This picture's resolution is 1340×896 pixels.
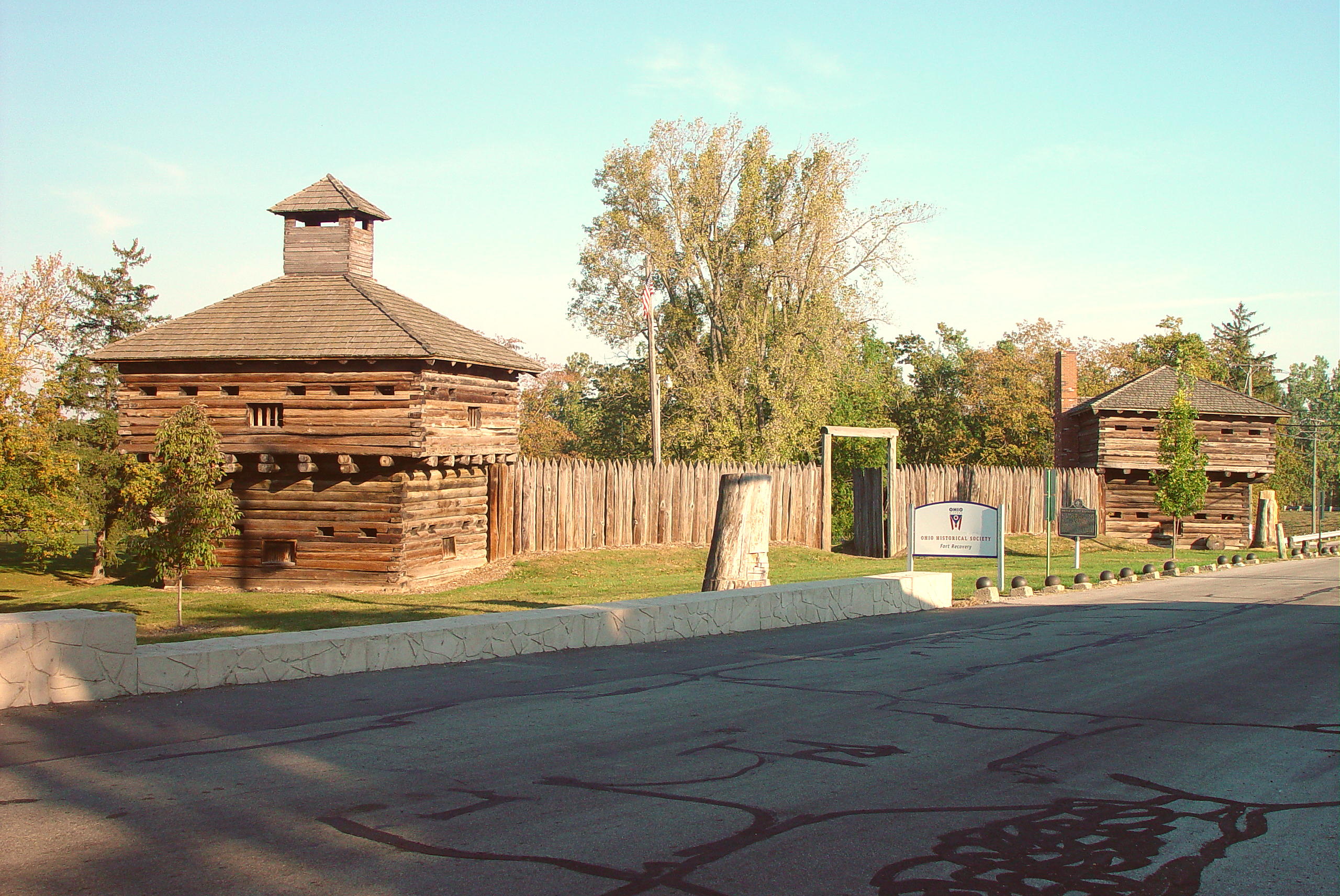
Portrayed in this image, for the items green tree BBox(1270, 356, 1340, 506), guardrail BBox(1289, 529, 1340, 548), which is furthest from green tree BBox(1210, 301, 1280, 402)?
guardrail BBox(1289, 529, 1340, 548)

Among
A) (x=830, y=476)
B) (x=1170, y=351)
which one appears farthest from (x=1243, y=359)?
(x=830, y=476)

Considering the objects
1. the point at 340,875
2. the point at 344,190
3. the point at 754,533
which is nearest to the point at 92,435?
the point at 344,190

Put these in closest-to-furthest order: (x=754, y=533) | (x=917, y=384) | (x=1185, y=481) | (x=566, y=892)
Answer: (x=566, y=892) < (x=754, y=533) < (x=1185, y=481) < (x=917, y=384)

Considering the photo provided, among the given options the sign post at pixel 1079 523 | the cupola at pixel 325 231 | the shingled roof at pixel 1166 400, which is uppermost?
the cupola at pixel 325 231

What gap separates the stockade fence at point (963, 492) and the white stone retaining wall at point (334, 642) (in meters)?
17.6

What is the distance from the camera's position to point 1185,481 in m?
35.1

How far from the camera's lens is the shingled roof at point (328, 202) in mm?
27578

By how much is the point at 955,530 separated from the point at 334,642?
1230cm

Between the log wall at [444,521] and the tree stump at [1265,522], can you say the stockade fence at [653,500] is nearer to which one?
the log wall at [444,521]

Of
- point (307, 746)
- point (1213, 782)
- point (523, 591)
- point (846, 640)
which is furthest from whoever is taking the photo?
point (523, 591)

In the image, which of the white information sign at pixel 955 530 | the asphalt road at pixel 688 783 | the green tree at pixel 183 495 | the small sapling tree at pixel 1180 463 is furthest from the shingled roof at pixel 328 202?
the small sapling tree at pixel 1180 463

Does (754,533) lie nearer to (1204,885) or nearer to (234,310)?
(1204,885)

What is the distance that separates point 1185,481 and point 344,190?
27633 millimetres

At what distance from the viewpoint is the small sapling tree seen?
115 feet
